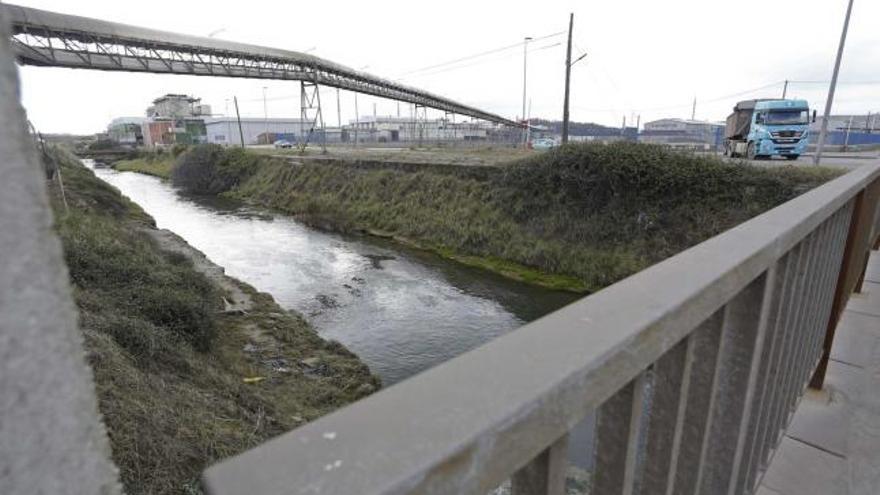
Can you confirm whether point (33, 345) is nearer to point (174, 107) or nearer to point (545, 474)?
point (545, 474)

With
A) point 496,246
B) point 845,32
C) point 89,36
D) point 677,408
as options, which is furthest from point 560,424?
point 89,36

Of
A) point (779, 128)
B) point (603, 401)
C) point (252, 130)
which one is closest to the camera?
point (603, 401)

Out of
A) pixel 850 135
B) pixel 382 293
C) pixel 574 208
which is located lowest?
pixel 382 293

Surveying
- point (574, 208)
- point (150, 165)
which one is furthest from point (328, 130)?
point (574, 208)

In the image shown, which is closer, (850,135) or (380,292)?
(380,292)

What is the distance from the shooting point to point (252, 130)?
79.8 metres

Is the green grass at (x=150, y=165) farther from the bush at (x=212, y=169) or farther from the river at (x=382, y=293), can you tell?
the river at (x=382, y=293)

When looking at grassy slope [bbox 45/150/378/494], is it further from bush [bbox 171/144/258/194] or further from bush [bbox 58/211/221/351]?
bush [bbox 171/144/258/194]

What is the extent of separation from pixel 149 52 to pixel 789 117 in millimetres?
25218

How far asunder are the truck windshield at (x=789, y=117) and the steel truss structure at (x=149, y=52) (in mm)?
21310

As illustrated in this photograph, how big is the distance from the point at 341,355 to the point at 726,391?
7.28 meters

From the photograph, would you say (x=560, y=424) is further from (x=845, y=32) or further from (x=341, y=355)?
(x=845, y=32)

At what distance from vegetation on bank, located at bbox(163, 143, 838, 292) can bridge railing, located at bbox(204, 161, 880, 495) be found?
11.0m

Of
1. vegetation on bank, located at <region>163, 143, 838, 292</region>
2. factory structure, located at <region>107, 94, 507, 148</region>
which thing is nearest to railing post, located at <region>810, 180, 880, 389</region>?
vegetation on bank, located at <region>163, 143, 838, 292</region>
